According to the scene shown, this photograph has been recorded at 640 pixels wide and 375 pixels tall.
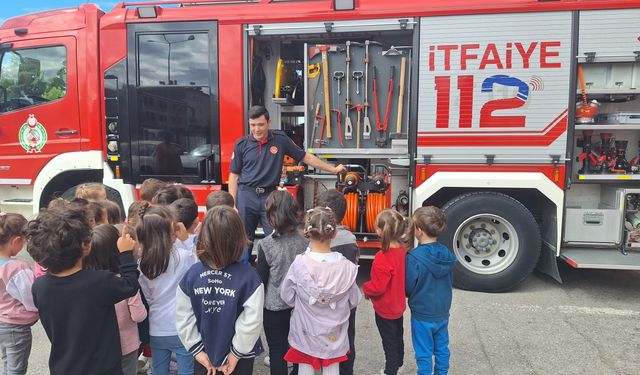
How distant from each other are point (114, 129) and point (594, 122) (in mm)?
5107

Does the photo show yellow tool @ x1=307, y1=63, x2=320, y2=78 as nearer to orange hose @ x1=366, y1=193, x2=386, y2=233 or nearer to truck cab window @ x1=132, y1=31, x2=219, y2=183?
truck cab window @ x1=132, y1=31, x2=219, y2=183

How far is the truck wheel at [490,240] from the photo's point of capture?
14.6ft

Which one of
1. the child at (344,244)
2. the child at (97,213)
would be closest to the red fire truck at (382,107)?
the child at (344,244)

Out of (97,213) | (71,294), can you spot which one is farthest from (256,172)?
(71,294)

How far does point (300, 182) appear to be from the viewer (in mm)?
5008

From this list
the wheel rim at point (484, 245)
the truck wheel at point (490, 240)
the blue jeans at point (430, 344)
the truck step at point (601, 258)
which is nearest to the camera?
the blue jeans at point (430, 344)

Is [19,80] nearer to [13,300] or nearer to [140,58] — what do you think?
[140,58]

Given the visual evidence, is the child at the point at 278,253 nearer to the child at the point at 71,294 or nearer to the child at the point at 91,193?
the child at the point at 71,294

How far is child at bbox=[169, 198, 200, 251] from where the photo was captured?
8.61 ft

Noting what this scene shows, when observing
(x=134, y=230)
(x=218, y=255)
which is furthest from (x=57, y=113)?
(x=218, y=255)

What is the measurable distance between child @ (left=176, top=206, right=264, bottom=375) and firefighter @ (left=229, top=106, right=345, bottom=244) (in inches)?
72.4

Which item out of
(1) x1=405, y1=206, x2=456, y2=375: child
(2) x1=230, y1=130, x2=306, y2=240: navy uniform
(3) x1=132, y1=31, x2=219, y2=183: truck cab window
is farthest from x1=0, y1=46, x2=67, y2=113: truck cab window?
(1) x1=405, y1=206, x2=456, y2=375: child

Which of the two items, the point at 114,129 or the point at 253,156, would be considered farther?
the point at 114,129

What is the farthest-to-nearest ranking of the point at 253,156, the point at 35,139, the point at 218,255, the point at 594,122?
the point at 35,139
the point at 594,122
the point at 253,156
the point at 218,255
